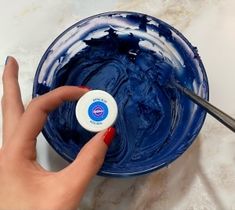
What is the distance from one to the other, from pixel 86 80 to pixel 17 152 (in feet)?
0.74

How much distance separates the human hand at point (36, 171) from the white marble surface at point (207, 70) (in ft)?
0.44

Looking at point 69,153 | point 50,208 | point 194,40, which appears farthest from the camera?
point 194,40

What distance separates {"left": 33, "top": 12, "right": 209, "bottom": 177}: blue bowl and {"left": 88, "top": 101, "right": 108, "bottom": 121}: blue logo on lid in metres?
0.06

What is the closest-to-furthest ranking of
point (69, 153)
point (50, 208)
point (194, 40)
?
1. point (50, 208)
2. point (69, 153)
3. point (194, 40)

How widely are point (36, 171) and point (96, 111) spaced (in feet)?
0.46

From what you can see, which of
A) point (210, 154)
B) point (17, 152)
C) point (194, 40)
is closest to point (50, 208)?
point (17, 152)

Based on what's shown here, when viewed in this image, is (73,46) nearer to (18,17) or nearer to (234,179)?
(18,17)

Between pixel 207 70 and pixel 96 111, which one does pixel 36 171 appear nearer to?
pixel 96 111

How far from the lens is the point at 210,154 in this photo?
0.69m

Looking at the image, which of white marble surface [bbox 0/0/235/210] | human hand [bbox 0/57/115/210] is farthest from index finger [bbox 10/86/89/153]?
white marble surface [bbox 0/0/235/210]

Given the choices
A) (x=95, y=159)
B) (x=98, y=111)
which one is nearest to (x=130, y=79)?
(x=98, y=111)

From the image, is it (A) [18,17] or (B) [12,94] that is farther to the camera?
(A) [18,17]

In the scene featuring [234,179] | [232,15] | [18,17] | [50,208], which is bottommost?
[50,208]

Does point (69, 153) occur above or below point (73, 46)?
below
